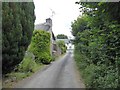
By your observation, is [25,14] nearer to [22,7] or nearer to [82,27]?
[22,7]

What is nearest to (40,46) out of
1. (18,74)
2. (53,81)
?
(18,74)

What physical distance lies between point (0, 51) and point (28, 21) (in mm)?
3569

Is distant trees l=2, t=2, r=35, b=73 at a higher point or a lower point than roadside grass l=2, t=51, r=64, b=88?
higher

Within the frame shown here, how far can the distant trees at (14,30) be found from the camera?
11.6 meters

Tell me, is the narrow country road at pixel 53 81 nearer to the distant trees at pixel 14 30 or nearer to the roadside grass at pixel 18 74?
the roadside grass at pixel 18 74

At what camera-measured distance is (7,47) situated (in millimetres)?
11703

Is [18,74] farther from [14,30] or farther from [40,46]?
[40,46]

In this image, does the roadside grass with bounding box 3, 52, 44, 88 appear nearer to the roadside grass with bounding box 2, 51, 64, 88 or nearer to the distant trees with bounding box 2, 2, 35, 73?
the roadside grass with bounding box 2, 51, 64, 88

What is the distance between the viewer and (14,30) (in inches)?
478

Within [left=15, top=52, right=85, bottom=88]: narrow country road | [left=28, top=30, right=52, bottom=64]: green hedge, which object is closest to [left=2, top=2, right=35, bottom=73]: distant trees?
[left=15, top=52, right=85, bottom=88]: narrow country road

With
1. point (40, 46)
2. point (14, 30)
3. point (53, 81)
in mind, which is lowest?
point (53, 81)

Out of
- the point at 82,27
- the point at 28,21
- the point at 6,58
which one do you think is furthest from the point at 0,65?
the point at 82,27

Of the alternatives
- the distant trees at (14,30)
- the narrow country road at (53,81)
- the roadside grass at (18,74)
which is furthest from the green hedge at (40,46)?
the distant trees at (14,30)

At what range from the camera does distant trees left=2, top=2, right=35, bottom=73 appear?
1155cm
